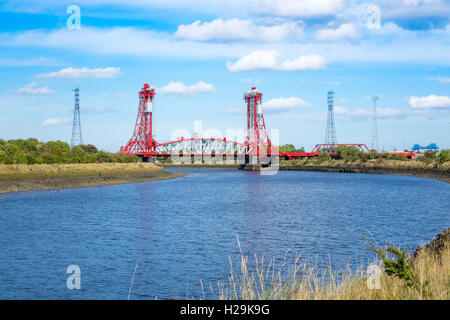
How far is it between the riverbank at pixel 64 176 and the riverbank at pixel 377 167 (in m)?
56.6

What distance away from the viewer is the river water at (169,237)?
685 inches

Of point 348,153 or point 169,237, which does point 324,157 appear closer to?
point 348,153

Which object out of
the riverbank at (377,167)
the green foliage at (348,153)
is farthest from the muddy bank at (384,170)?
the green foliage at (348,153)

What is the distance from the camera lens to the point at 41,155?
7731cm

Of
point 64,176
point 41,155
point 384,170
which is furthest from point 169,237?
point 384,170

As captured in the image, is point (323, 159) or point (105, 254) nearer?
point (105, 254)

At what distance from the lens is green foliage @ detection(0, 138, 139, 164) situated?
6950cm

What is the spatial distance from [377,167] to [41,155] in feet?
297

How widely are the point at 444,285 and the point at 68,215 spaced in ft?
103

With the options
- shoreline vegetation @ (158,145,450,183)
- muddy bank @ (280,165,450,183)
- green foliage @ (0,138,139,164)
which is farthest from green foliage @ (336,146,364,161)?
green foliage @ (0,138,139,164)

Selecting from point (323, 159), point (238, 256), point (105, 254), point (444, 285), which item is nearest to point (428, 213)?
point (238, 256)

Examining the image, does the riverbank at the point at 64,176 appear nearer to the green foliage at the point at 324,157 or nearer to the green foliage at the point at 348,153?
the green foliage at the point at 324,157

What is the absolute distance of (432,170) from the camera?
9988cm
